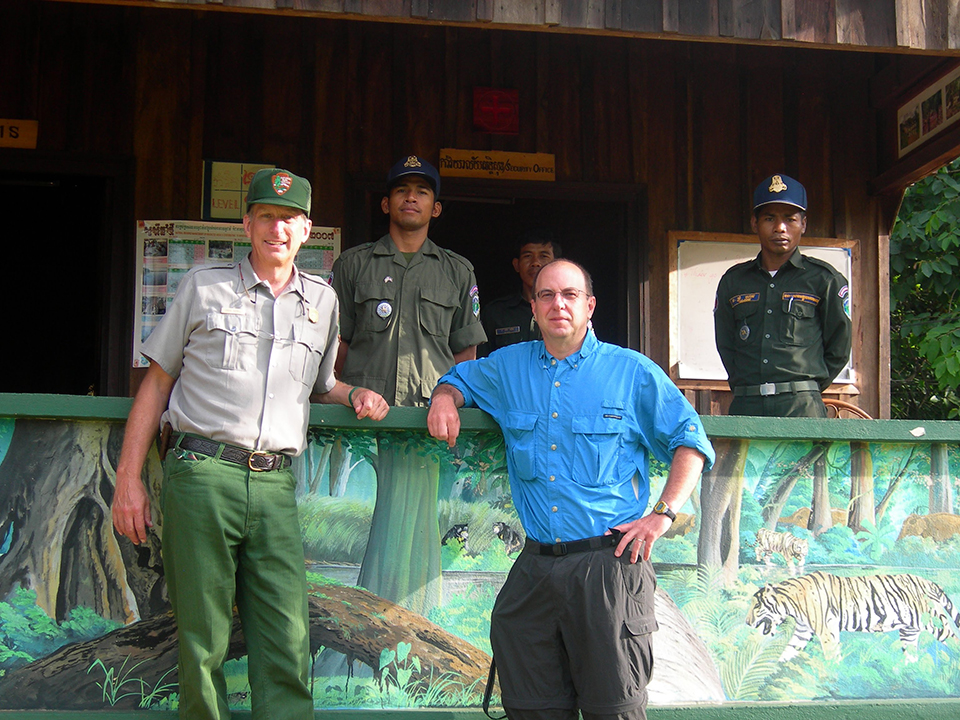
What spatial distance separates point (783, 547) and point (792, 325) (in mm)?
1370

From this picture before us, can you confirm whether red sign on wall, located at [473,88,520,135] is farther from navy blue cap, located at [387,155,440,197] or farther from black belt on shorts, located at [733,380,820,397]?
black belt on shorts, located at [733,380,820,397]

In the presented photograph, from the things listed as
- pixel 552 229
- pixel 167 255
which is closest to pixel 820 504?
pixel 167 255

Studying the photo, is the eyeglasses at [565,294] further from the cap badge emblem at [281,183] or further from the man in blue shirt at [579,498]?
the cap badge emblem at [281,183]

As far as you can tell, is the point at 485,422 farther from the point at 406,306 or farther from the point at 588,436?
the point at 406,306

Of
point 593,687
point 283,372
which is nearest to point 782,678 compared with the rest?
point 593,687

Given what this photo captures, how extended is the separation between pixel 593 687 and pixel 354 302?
2016 mm

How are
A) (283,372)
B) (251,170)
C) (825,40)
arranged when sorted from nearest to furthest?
(283,372), (825,40), (251,170)

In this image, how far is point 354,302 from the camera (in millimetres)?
4094

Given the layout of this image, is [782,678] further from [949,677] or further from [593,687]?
[593,687]

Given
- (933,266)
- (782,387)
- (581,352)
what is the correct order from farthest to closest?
(933,266)
(782,387)
(581,352)

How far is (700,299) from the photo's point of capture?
5578mm

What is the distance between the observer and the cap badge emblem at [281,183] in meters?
3.02

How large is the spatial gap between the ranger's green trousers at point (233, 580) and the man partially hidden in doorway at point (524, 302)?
2.47 metres

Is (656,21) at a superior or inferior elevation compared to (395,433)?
superior
